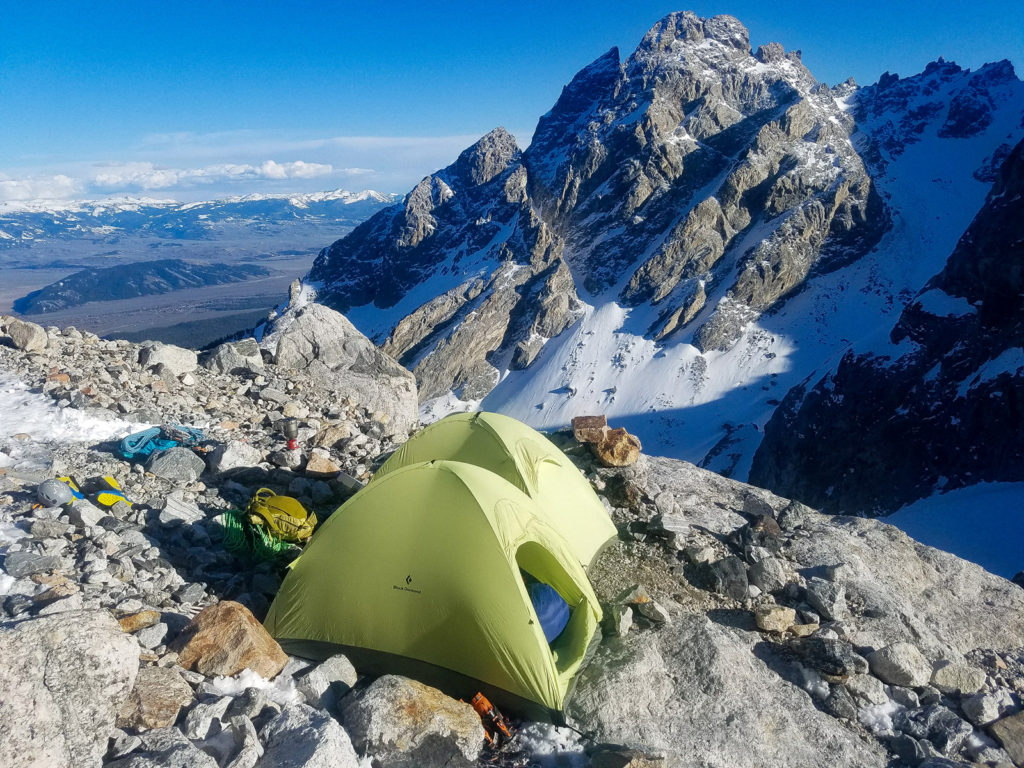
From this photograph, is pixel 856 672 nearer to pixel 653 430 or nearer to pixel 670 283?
pixel 653 430

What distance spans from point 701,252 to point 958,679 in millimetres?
129710

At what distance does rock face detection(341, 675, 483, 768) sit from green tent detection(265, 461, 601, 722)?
2.74 ft

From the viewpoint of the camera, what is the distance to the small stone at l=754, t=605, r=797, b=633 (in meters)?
9.15

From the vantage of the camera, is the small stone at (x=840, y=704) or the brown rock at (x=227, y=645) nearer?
the brown rock at (x=227, y=645)

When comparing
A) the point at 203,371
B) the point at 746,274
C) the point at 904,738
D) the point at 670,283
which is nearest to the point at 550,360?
the point at 670,283

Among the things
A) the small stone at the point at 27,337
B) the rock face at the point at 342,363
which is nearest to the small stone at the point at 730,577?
the rock face at the point at 342,363

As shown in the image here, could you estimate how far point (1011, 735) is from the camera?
7.66m

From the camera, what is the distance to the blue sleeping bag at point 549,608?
334 inches

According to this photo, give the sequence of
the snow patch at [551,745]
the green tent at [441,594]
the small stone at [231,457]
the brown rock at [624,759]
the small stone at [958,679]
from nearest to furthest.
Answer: the brown rock at [624,759]
the snow patch at [551,745]
the green tent at [441,594]
the small stone at [958,679]
the small stone at [231,457]

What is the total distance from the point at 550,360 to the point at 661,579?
4669 inches

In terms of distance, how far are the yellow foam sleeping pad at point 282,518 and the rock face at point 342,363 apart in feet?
24.5

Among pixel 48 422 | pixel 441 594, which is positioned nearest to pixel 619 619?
pixel 441 594

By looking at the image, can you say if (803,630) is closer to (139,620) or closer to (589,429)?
(589,429)

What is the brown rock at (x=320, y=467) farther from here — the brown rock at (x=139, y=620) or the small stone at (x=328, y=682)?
the small stone at (x=328, y=682)
